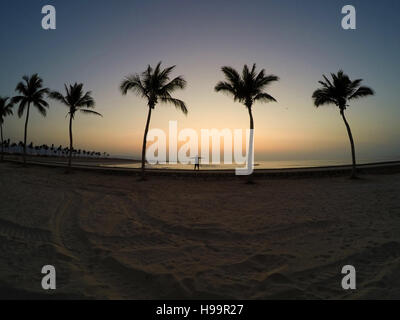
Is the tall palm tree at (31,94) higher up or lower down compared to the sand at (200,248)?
higher up

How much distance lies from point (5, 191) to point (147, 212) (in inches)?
277

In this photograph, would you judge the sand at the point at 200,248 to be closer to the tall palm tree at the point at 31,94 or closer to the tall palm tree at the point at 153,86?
the tall palm tree at the point at 153,86

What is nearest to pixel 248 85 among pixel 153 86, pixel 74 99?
pixel 153 86

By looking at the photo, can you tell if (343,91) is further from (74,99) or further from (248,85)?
(74,99)

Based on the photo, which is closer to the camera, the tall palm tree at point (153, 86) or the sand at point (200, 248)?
the sand at point (200, 248)

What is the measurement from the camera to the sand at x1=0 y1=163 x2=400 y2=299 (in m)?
2.96

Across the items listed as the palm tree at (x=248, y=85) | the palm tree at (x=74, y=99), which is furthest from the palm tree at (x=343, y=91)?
the palm tree at (x=74, y=99)

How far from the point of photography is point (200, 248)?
4.26m

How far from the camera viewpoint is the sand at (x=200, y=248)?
2.96m

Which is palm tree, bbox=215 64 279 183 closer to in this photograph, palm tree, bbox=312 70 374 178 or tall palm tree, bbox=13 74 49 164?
palm tree, bbox=312 70 374 178
